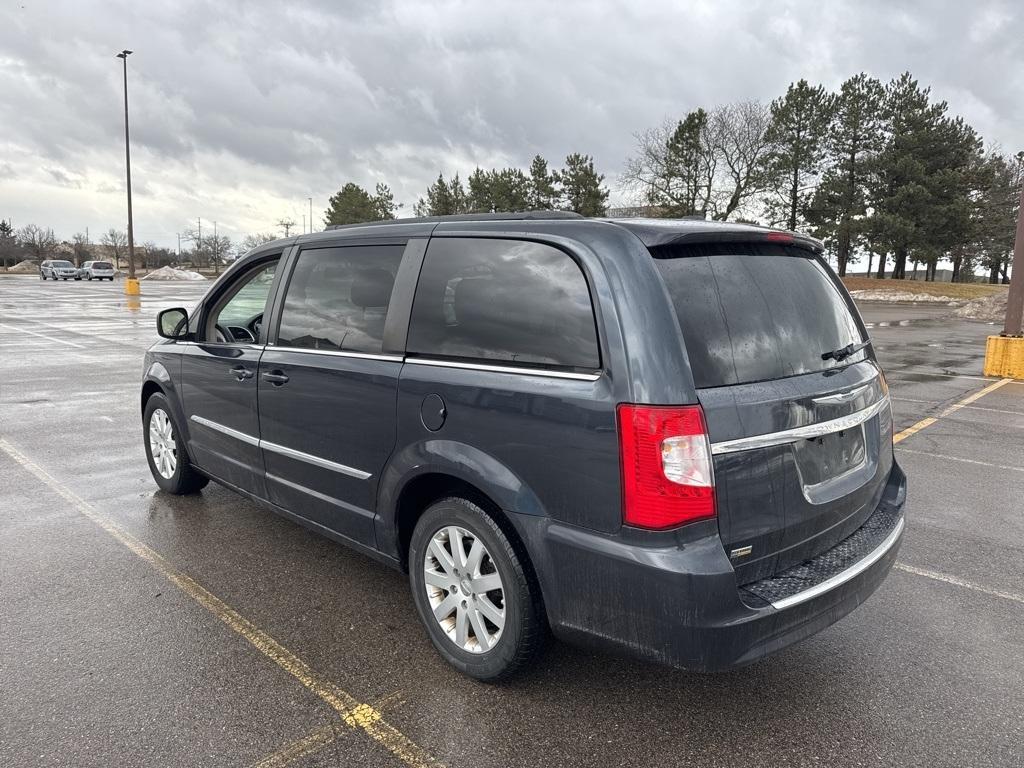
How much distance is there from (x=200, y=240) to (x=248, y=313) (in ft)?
347

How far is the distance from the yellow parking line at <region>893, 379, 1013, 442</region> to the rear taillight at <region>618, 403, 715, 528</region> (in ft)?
18.2

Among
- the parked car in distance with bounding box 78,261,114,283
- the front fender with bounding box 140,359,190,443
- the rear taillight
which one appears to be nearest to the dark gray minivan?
the rear taillight

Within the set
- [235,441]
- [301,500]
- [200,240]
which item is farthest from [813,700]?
[200,240]

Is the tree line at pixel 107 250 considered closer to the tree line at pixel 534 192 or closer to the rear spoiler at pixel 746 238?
the tree line at pixel 534 192

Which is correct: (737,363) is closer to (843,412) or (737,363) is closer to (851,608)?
(843,412)

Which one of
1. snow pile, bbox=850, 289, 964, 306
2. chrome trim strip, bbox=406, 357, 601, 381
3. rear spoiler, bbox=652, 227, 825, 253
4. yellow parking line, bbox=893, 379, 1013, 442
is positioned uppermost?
snow pile, bbox=850, 289, 964, 306

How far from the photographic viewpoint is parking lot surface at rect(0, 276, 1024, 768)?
7.98ft

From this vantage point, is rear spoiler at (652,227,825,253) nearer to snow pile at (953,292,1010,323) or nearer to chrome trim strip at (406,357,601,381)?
chrome trim strip at (406,357,601,381)

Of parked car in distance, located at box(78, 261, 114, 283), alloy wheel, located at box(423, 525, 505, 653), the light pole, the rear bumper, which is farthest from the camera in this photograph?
parked car in distance, located at box(78, 261, 114, 283)

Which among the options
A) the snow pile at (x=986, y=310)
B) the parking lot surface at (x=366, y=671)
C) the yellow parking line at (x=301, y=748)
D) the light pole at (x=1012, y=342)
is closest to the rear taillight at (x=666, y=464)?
the parking lot surface at (x=366, y=671)

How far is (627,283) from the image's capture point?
2.37 metres

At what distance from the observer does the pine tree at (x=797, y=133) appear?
47281mm

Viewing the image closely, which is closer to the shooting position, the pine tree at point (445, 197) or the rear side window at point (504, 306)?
the rear side window at point (504, 306)

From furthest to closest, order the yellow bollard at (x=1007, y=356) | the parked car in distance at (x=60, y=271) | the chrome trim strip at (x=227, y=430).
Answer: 1. the parked car in distance at (x=60, y=271)
2. the yellow bollard at (x=1007, y=356)
3. the chrome trim strip at (x=227, y=430)
